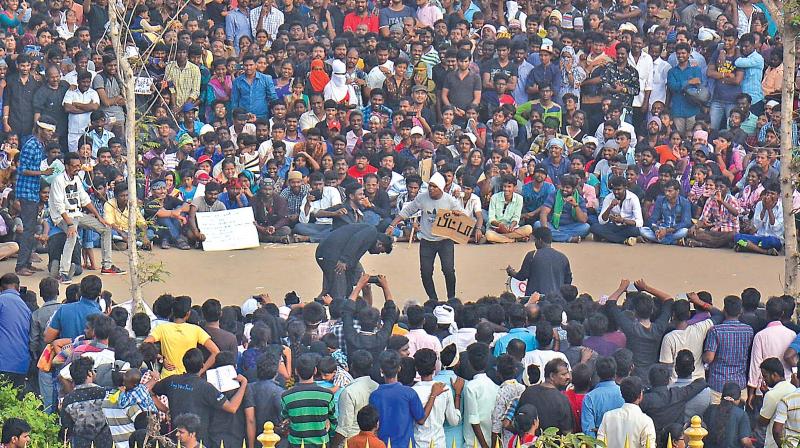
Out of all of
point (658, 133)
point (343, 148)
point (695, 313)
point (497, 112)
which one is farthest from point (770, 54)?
point (695, 313)

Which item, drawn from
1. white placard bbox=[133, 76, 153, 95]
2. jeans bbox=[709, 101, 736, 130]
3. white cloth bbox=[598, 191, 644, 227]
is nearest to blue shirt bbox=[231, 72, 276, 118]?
white placard bbox=[133, 76, 153, 95]

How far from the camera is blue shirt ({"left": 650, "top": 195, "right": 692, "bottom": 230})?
20.5m

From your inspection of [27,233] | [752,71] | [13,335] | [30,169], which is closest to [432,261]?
[27,233]

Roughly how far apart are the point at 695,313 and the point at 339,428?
149 inches

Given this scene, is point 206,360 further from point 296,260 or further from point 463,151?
point 463,151

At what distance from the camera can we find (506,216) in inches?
802

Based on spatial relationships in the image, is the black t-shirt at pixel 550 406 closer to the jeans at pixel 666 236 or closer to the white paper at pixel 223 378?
the white paper at pixel 223 378

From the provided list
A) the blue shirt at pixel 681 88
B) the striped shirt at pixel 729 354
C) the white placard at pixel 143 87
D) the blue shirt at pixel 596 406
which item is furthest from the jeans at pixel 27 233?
the blue shirt at pixel 681 88

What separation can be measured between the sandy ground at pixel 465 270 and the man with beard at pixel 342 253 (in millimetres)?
1290

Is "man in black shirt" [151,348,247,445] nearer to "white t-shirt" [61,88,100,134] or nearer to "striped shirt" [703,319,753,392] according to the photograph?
"striped shirt" [703,319,753,392]

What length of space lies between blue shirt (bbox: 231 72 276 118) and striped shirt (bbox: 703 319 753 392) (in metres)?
10.5

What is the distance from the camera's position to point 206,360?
1310 cm

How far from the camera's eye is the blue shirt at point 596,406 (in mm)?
11820

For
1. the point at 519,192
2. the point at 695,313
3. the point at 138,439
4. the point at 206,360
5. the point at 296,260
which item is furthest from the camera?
the point at 519,192
